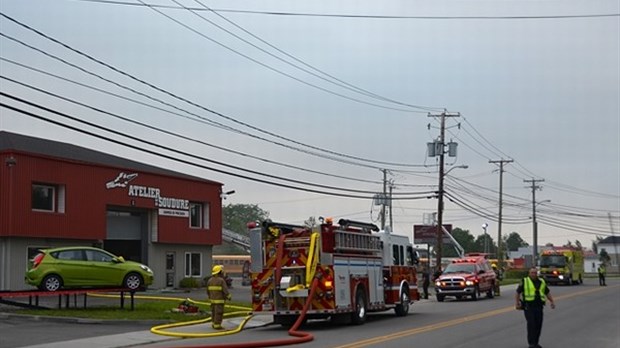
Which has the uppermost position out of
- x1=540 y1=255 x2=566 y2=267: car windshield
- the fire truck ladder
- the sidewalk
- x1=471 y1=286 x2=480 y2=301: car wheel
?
the fire truck ladder

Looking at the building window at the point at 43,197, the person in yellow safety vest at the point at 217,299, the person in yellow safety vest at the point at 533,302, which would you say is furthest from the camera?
the building window at the point at 43,197

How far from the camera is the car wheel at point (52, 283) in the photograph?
28.9 metres

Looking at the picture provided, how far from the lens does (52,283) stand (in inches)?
1144

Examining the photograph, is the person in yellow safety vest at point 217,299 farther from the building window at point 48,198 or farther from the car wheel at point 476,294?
the car wheel at point 476,294

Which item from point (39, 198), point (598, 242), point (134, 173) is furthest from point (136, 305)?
point (598, 242)

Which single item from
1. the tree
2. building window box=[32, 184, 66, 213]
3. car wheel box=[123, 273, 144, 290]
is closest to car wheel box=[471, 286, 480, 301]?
car wheel box=[123, 273, 144, 290]

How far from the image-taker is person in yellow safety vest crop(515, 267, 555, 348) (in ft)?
55.4

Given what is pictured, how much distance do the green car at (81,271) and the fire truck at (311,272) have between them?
6.85 metres

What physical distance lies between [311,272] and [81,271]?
10164mm

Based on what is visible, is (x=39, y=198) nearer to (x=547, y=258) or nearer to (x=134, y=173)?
(x=134, y=173)

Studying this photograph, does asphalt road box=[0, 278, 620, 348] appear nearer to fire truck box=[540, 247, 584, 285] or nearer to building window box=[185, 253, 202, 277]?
building window box=[185, 253, 202, 277]

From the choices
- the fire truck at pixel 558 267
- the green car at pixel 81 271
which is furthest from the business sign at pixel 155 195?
the fire truck at pixel 558 267

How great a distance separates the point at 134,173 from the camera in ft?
143

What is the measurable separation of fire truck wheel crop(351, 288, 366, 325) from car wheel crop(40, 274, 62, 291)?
1057 cm
